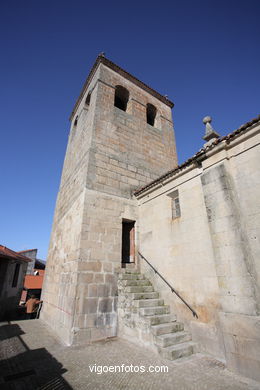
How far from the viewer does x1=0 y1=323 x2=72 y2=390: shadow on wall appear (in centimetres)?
315

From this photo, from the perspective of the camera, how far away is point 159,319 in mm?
4859

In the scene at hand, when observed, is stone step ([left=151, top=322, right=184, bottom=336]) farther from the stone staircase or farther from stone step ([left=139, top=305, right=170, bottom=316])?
stone step ([left=139, top=305, right=170, bottom=316])

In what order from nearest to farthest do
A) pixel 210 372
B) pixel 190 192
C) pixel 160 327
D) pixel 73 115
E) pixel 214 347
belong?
pixel 210 372 < pixel 214 347 < pixel 160 327 < pixel 190 192 < pixel 73 115

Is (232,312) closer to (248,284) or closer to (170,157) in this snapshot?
(248,284)

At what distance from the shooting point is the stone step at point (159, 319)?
4.68 metres

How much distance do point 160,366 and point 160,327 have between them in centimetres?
85

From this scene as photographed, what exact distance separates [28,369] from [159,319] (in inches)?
113

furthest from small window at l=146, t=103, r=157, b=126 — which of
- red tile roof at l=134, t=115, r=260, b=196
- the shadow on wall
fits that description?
the shadow on wall

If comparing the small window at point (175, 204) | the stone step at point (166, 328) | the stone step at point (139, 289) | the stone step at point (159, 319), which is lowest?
the stone step at point (166, 328)

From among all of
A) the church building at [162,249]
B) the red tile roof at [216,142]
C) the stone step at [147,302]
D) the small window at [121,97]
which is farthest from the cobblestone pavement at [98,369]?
the small window at [121,97]

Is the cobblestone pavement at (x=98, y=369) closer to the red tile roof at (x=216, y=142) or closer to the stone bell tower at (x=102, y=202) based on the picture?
the stone bell tower at (x=102, y=202)

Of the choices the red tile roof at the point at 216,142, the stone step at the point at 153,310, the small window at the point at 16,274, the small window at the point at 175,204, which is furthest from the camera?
the small window at the point at 16,274

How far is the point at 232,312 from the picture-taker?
3.71 m

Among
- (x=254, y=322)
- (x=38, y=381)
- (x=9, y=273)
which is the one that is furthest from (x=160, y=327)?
(x=9, y=273)
